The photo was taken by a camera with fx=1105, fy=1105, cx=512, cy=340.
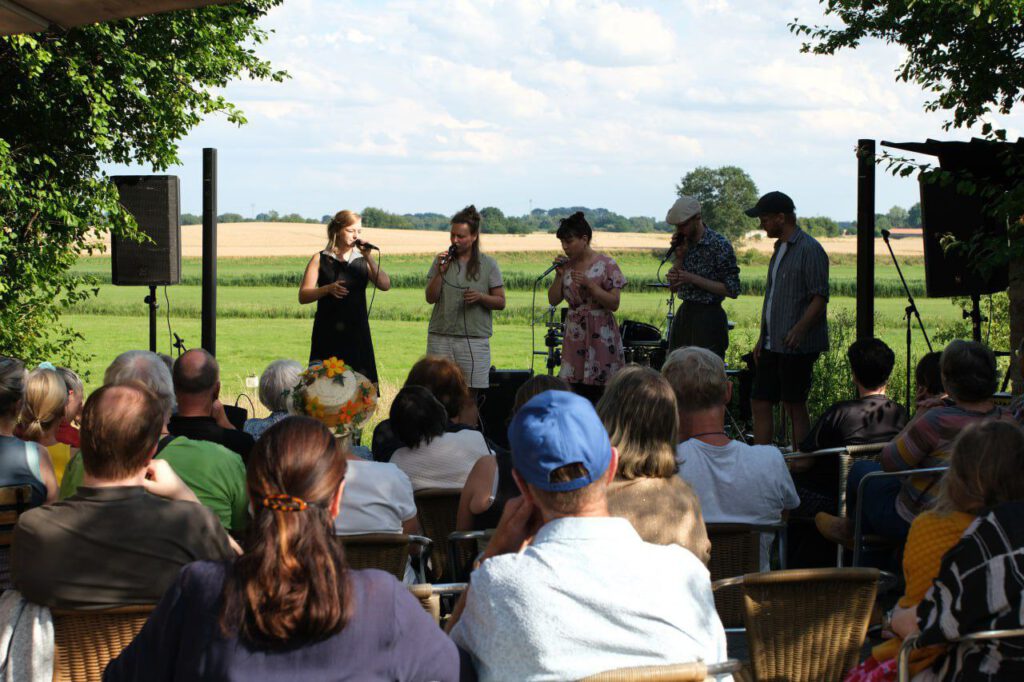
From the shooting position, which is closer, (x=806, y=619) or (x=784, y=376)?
(x=806, y=619)

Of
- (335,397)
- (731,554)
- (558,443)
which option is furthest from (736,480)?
(558,443)

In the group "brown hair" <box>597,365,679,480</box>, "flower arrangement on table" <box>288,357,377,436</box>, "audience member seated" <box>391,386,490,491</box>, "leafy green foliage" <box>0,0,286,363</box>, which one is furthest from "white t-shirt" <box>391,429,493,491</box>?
"leafy green foliage" <box>0,0,286,363</box>

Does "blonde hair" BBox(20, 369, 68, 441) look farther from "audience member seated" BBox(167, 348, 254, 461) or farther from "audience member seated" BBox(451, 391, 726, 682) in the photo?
"audience member seated" BBox(451, 391, 726, 682)

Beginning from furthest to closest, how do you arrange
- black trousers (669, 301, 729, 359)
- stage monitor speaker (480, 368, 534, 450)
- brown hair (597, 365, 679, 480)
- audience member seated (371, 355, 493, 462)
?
stage monitor speaker (480, 368, 534, 450) < black trousers (669, 301, 729, 359) < audience member seated (371, 355, 493, 462) < brown hair (597, 365, 679, 480)

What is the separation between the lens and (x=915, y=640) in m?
2.43

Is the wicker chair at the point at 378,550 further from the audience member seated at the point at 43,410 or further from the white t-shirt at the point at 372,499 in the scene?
the audience member seated at the point at 43,410

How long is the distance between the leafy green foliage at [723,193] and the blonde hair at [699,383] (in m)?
28.2

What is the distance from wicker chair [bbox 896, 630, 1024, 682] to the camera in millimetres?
2295

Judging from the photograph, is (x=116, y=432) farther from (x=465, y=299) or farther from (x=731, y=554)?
(x=465, y=299)

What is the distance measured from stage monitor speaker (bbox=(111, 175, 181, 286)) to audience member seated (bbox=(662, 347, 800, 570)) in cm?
678

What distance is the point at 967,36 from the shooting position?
9094 millimetres

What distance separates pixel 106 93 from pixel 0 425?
19.0ft

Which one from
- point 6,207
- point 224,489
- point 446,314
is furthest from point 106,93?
point 224,489

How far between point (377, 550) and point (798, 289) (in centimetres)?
422
